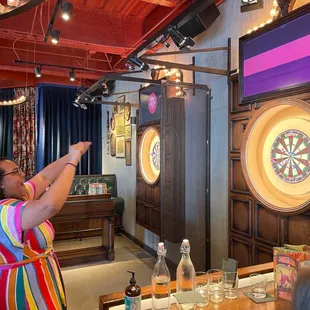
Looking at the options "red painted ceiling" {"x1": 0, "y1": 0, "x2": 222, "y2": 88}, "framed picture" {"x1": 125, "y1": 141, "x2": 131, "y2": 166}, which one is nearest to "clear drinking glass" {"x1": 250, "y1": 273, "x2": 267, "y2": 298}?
"red painted ceiling" {"x1": 0, "y1": 0, "x2": 222, "y2": 88}

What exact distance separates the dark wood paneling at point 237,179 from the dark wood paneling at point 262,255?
49 cm

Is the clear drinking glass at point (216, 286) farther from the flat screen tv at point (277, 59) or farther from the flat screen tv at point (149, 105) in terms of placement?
the flat screen tv at point (149, 105)

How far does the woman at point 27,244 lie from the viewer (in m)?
1.36

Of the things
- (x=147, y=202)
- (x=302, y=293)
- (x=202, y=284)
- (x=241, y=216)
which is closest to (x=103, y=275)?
(x=147, y=202)

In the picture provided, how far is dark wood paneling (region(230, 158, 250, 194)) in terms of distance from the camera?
2.78 metres

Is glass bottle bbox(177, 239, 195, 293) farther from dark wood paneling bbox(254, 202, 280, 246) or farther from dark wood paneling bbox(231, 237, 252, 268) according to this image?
dark wood paneling bbox(231, 237, 252, 268)

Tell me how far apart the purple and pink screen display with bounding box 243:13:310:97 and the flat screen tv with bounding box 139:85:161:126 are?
6.08 feet

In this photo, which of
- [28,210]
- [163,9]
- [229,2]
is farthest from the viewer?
[163,9]

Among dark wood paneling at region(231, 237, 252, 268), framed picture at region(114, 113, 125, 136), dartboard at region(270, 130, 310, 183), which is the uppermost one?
framed picture at region(114, 113, 125, 136)

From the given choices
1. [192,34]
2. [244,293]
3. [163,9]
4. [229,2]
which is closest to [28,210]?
[244,293]

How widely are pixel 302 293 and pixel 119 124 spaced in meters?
6.00

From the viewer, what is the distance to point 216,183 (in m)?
3.35

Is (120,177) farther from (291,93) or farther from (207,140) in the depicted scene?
(291,93)

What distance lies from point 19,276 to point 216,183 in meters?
2.34
